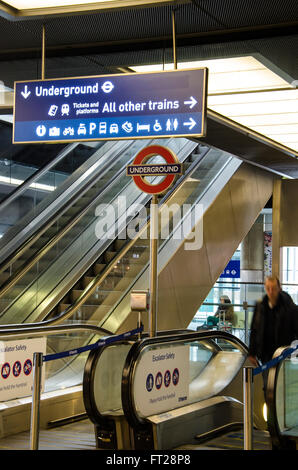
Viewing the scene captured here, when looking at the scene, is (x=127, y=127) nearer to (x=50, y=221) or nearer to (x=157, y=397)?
(x=157, y=397)

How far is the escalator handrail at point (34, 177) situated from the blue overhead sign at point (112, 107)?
Result: 21.4 feet

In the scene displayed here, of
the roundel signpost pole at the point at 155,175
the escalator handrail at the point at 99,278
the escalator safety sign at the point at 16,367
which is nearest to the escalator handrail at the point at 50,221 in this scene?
the escalator handrail at the point at 99,278

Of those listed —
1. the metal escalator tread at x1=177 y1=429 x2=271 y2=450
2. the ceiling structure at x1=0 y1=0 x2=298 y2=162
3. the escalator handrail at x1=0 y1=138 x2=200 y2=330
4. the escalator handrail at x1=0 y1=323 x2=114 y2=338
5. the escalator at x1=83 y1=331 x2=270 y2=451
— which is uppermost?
the ceiling structure at x1=0 y1=0 x2=298 y2=162

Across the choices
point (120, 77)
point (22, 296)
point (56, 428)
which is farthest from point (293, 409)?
point (22, 296)

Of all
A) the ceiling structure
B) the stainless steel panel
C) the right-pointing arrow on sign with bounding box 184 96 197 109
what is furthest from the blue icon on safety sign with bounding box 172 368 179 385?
the stainless steel panel

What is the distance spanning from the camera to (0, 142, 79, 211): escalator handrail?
13.2 metres

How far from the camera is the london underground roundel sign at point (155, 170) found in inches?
281

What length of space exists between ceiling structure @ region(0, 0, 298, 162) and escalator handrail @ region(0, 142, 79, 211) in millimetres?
4498

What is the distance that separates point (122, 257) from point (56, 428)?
15.7ft

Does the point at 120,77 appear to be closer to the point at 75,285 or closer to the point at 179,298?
the point at 75,285

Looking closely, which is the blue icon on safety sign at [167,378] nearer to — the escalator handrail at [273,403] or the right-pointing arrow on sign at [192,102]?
the escalator handrail at [273,403]

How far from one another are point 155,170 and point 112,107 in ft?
3.09

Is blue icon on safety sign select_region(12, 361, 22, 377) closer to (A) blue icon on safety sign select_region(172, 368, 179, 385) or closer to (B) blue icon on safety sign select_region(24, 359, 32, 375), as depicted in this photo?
(B) blue icon on safety sign select_region(24, 359, 32, 375)

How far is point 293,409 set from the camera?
22.1 ft
